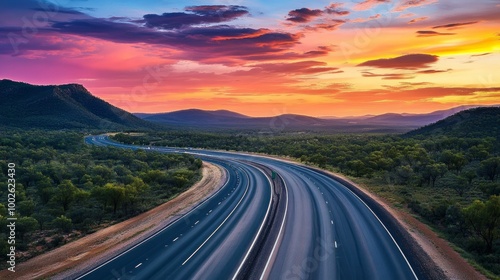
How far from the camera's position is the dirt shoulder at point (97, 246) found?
2388 cm

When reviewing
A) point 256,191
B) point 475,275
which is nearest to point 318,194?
point 256,191

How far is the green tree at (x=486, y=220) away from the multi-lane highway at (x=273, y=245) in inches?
278

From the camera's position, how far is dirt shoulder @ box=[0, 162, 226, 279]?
23875 mm

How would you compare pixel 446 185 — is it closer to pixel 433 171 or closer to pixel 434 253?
pixel 433 171

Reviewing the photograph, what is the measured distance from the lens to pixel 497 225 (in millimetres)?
28562

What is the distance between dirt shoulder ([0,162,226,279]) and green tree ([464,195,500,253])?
2816cm

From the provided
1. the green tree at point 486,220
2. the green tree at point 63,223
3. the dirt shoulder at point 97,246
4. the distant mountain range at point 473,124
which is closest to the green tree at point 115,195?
the dirt shoulder at point 97,246

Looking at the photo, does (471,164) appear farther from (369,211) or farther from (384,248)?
(384,248)

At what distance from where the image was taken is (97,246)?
94.3 feet

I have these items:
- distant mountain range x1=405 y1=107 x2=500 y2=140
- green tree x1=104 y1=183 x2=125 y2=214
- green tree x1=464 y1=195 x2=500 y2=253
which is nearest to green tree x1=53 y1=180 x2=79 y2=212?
green tree x1=104 y1=183 x2=125 y2=214

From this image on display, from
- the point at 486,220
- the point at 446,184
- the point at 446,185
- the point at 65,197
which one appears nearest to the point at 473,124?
the point at 446,184

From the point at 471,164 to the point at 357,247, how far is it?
199 ft

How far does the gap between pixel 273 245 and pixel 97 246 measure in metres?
14.5

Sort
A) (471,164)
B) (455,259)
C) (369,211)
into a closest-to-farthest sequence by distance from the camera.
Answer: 1. (455,259)
2. (369,211)
3. (471,164)
